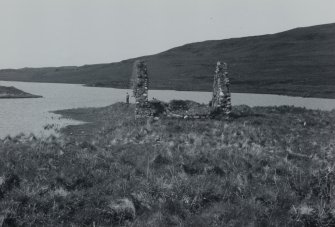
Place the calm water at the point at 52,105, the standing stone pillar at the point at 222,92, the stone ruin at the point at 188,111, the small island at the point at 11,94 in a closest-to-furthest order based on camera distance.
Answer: the stone ruin at the point at 188,111 < the standing stone pillar at the point at 222,92 < the calm water at the point at 52,105 < the small island at the point at 11,94

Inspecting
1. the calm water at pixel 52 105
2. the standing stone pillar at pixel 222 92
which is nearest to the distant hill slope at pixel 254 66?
the calm water at pixel 52 105

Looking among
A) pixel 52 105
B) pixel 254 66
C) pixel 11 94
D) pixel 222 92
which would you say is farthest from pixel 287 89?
pixel 222 92

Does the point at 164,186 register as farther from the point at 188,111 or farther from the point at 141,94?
the point at 141,94

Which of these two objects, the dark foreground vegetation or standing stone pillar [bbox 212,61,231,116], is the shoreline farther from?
the dark foreground vegetation

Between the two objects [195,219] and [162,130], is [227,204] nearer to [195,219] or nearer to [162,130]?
[195,219]

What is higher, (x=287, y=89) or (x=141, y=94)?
(x=141, y=94)

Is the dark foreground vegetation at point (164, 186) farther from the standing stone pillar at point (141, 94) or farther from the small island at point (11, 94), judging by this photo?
the small island at point (11, 94)
